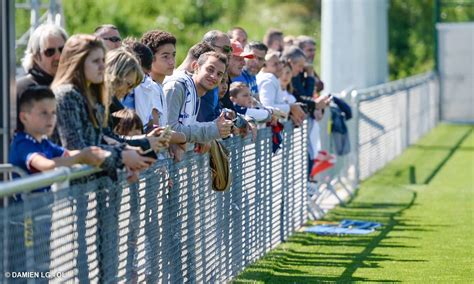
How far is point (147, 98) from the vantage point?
9367mm

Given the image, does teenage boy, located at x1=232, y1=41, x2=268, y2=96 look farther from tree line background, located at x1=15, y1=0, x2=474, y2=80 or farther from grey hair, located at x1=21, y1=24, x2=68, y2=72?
tree line background, located at x1=15, y1=0, x2=474, y2=80

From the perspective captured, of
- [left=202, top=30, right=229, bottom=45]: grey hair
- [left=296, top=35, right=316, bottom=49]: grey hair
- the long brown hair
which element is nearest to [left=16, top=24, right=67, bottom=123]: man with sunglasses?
the long brown hair

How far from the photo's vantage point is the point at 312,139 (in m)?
16.3

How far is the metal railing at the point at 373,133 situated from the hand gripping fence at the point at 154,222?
390cm

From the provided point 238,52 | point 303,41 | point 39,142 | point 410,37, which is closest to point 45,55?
point 39,142

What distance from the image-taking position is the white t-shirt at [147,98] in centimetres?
935

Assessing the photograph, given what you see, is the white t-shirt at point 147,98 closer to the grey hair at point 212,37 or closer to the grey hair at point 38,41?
the grey hair at point 38,41

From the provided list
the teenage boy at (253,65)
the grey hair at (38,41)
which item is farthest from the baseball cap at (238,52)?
the grey hair at (38,41)

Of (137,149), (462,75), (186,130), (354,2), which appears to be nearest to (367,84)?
(354,2)

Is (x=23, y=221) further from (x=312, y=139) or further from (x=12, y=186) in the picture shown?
(x=312, y=139)

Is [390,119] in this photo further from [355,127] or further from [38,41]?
[38,41]

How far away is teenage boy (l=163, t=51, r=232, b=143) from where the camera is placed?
31.1 feet

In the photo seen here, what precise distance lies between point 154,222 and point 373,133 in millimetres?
13897

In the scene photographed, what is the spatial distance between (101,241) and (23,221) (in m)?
1.14
